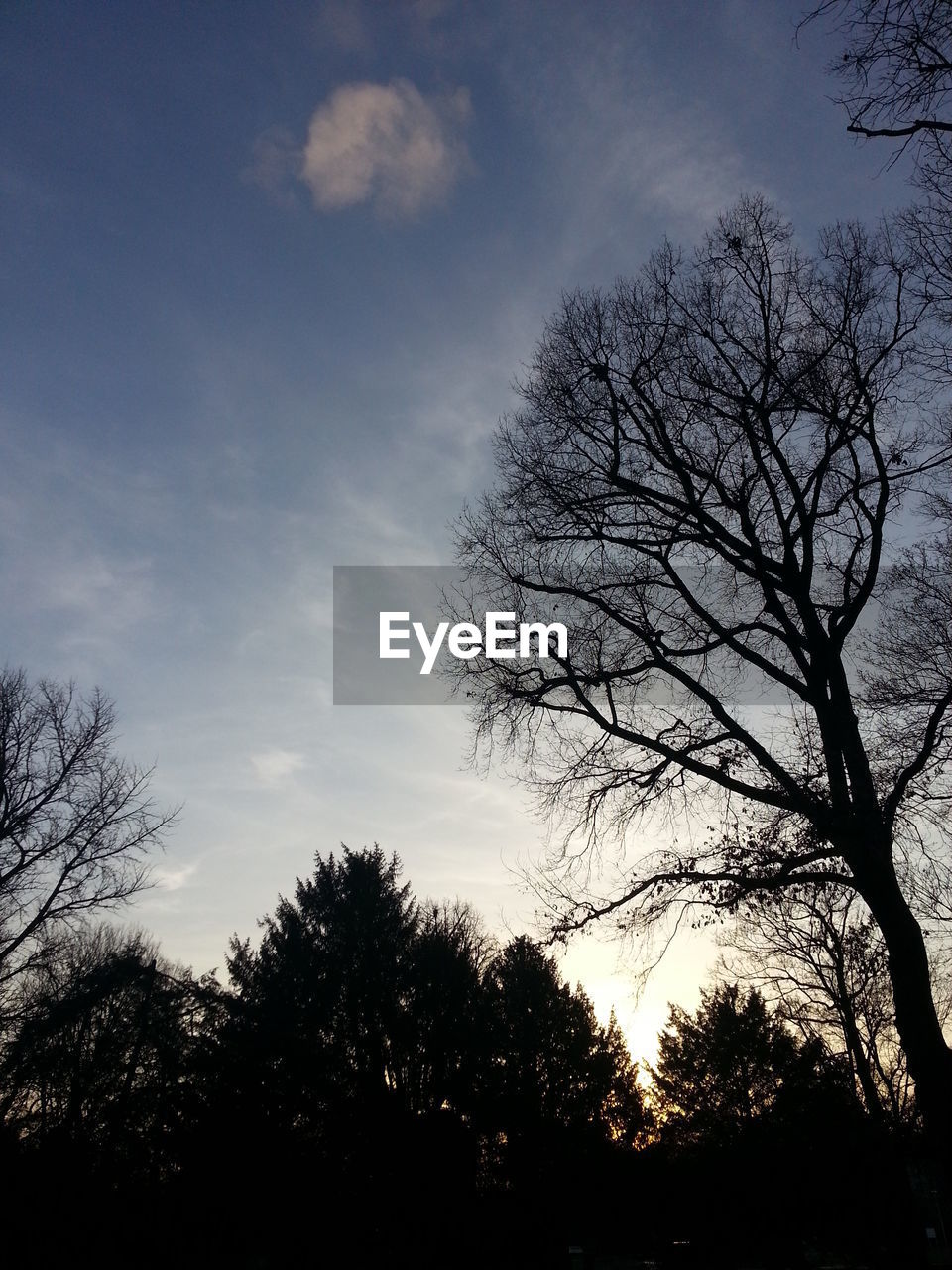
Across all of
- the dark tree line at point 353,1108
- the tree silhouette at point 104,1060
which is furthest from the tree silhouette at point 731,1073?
the tree silhouette at point 104,1060

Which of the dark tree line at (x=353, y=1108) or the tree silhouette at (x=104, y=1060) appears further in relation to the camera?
the dark tree line at (x=353, y=1108)

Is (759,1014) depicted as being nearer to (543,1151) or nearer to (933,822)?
Result: (543,1151)

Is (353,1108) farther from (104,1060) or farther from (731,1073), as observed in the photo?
(731,1073)

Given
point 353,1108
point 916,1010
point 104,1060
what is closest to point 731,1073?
point 353,1108

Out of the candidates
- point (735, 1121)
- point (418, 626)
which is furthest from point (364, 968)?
point (735, 1121)

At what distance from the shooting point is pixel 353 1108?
75.2 ft

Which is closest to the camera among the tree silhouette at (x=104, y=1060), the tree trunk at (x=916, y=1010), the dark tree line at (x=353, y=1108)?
the tree trunk at (x=916, y=1010)

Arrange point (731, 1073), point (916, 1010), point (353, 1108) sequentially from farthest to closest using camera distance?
point (731, 1073)
point (353, 1108)
point (916, 1010)

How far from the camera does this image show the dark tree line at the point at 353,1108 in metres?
20.6

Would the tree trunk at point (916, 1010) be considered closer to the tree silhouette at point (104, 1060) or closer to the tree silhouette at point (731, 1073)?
the tree silhouette at point (104, 1060)

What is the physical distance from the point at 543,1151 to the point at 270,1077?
29.0 feet

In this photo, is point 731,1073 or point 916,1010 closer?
point 916,1010

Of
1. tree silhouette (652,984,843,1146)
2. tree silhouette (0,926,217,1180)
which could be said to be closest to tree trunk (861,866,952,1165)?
tree silhouette (0,926,217,1180)

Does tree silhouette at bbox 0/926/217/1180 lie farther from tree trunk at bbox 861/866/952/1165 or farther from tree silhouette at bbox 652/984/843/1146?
tree silhouette at bbox 652/984/843/1146
